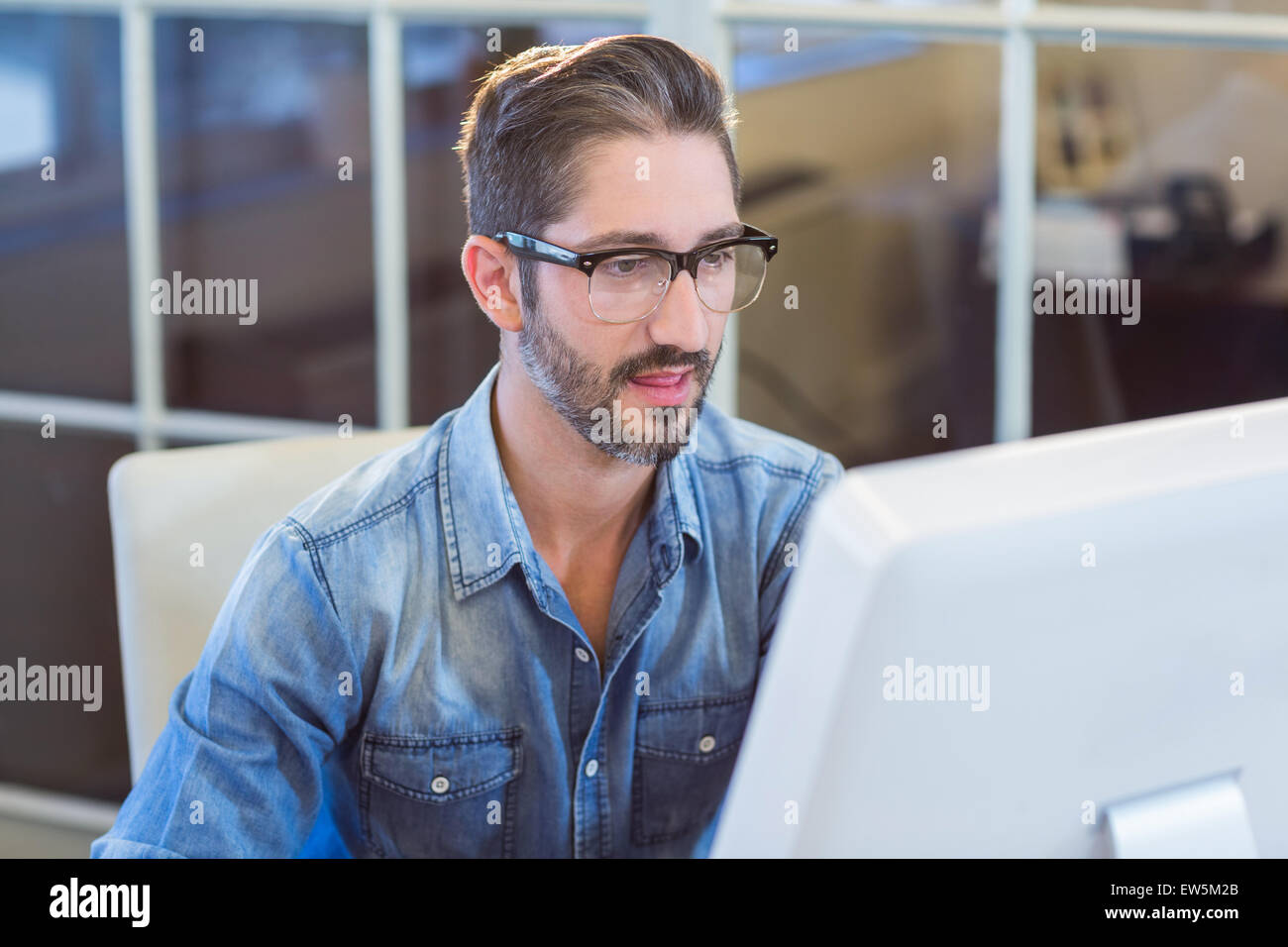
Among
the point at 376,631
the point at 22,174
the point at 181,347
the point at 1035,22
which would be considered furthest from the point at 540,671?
the point at 22,174

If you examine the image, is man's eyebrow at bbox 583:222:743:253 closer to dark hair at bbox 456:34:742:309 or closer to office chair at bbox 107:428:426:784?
dark hair at bbox 456:34:742:309

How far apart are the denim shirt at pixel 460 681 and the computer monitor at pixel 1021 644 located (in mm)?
568

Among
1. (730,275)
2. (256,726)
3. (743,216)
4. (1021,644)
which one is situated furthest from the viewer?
(743,216)

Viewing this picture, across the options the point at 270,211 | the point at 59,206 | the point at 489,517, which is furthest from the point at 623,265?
the point at 59,206

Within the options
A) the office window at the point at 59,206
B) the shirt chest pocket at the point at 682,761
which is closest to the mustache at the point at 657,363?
the shirt chest pocket at the point at 682,761

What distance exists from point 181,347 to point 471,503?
3.74 feet

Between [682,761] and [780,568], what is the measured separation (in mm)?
197

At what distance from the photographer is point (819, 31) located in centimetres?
176

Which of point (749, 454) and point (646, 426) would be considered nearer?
point (646, 426)

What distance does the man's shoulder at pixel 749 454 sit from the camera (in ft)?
4.05

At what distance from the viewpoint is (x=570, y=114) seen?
3.59 ft

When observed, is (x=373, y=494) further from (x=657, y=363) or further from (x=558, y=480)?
(x=657, y=363)

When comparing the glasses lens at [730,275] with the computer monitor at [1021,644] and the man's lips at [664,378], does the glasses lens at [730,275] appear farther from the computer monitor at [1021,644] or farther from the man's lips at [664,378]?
the computer monitor at [1021,644]
